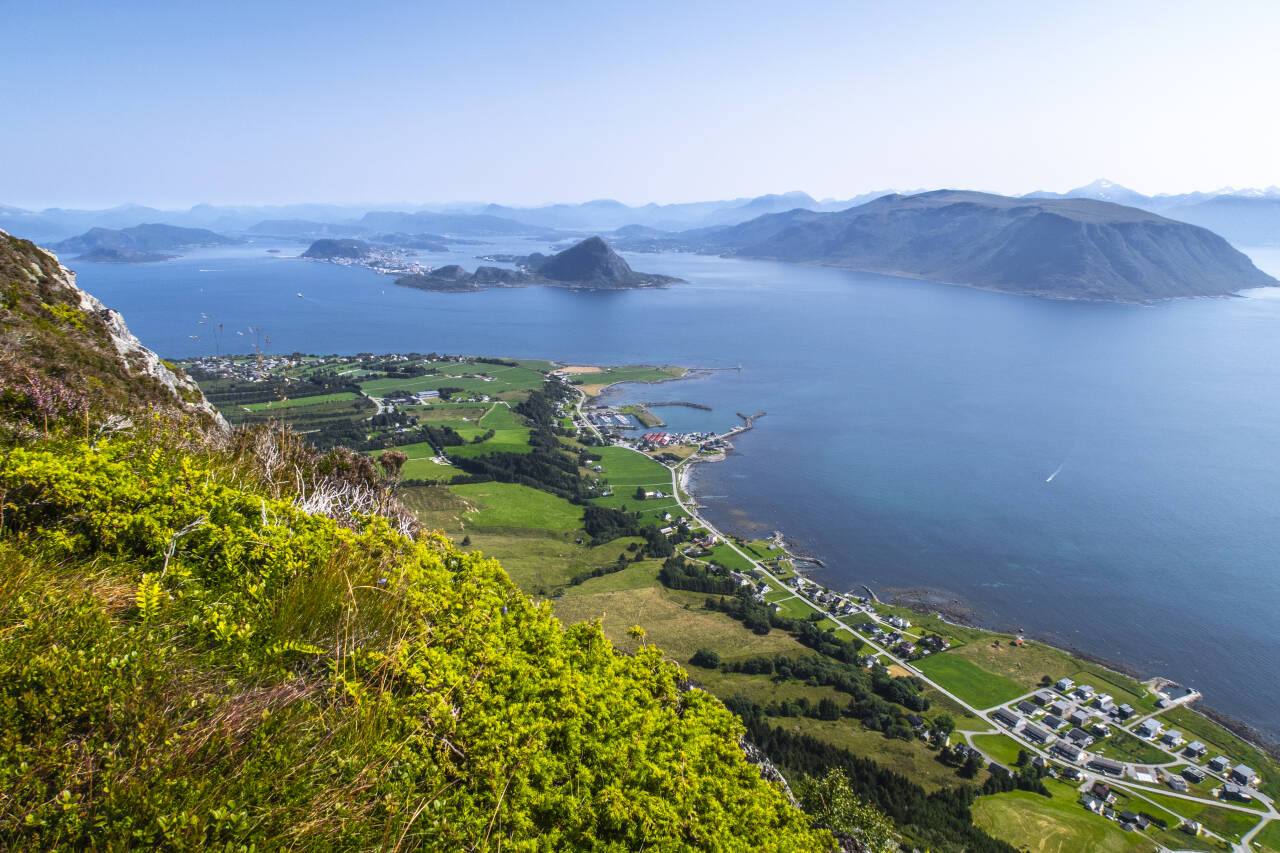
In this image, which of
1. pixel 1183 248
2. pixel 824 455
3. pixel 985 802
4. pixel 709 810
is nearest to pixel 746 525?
pixel 824 455

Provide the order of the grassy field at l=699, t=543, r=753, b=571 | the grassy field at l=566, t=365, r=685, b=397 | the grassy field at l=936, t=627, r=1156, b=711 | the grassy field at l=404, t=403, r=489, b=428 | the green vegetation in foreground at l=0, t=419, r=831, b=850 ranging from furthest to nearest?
the grassy field at l=566, t=365, r=685, b=397
the grassy field at l=404, t=403, r=489, b=428
the grassy field at l=699, t=543, r=753, b=571
the grassy field at l=936, t=627, r=1156, b=711
the green vegetation in foreground at l=0, t=419, r=831, b=850

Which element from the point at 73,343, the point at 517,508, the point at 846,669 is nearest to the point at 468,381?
the point at 517,508

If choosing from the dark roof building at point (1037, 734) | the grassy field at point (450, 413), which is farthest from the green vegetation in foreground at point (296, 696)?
the grassy field at point (450, 413)

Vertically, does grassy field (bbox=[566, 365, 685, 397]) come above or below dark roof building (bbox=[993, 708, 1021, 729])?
above

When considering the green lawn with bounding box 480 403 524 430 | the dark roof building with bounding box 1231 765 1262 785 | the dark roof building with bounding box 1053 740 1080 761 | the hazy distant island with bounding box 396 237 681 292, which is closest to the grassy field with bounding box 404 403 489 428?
the green lawn with bounding box 480 403 524 430

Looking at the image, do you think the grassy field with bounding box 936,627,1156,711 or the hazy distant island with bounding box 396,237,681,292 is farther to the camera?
the hazy distant island with bounding box 396,237,681,292

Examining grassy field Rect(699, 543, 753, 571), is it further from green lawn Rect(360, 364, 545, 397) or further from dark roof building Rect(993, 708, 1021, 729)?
green lawn Rect(360, 364, 545, 397)

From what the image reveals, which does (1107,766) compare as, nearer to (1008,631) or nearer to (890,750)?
(890,750)
